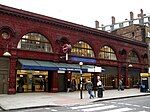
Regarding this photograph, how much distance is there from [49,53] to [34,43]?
7.34 feet

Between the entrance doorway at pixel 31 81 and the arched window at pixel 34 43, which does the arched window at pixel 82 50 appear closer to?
the arched window at pixel 34 43

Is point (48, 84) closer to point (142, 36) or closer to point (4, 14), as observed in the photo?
point (4, 14)

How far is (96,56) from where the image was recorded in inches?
1575

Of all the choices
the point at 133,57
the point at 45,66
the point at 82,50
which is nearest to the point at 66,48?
the point at 45,66

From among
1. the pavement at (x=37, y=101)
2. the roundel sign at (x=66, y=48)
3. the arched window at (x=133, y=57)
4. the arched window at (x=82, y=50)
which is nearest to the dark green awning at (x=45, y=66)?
the roundel sign at (x=66, y=48)

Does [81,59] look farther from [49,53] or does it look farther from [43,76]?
[43,76]

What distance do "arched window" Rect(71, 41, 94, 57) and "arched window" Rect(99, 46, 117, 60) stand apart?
243 centimetres

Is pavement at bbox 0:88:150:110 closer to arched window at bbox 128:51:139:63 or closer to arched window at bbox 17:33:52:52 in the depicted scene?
arched window at bbox 17:33:52:52

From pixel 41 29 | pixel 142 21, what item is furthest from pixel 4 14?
pixel 142 21

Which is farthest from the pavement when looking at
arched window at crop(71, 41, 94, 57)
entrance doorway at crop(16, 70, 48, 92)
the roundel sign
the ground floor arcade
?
arched window at crop(71, 41, 94, 57)

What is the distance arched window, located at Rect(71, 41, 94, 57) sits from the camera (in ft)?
122

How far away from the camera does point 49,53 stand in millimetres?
33500

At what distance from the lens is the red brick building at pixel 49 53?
1164 inches

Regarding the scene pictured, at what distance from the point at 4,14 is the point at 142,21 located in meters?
57.1
